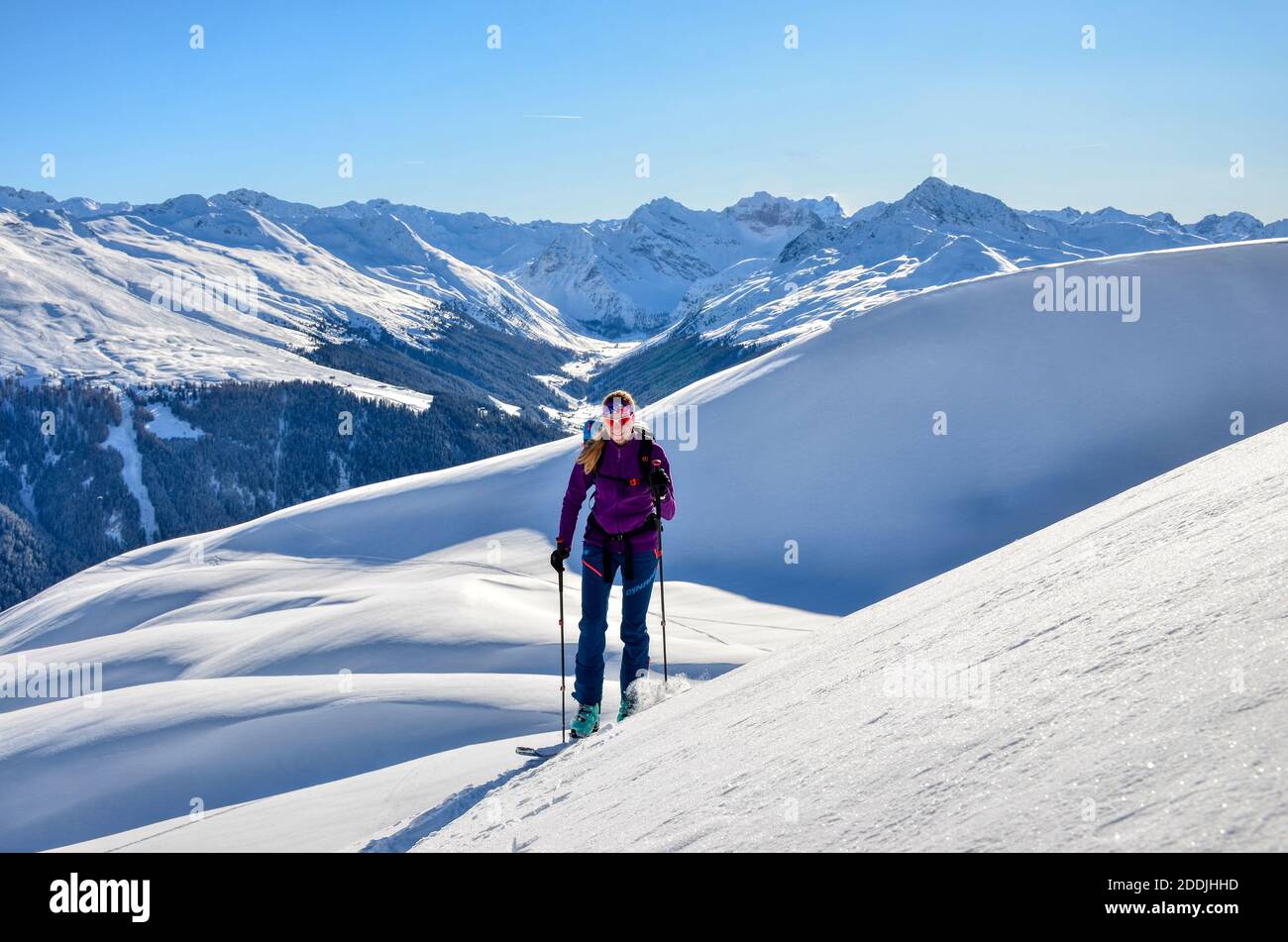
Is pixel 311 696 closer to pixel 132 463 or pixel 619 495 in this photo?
pixel 619 495

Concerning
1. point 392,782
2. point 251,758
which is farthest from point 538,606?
point 392,782

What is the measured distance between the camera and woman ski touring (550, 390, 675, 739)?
300 inches

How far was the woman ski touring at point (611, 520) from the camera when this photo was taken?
763cm

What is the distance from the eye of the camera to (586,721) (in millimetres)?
7777

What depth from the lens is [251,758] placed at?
9.69m

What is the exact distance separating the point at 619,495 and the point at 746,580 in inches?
388

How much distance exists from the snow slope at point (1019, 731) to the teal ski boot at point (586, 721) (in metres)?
0.80
